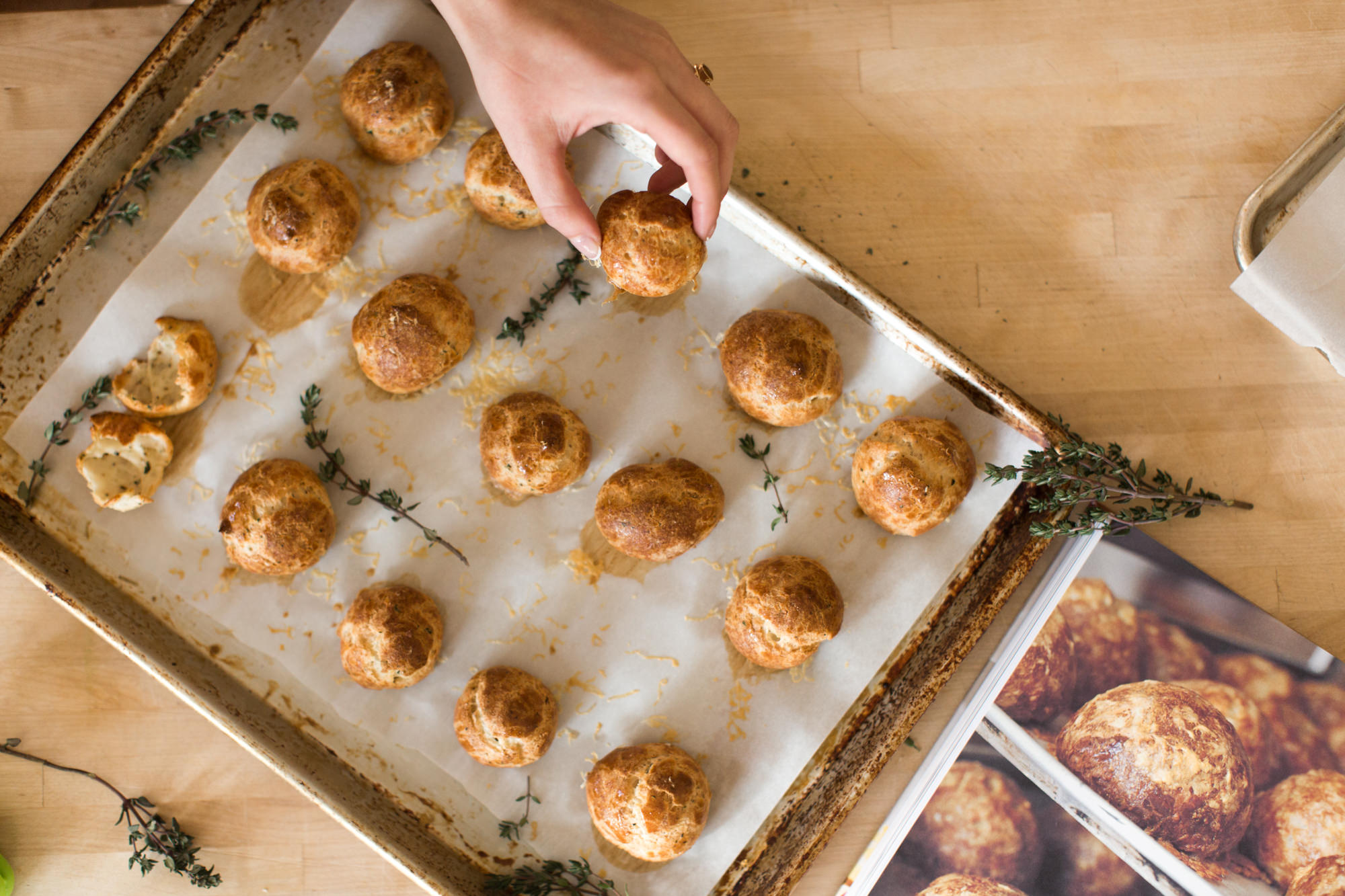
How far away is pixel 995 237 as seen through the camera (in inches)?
98.3

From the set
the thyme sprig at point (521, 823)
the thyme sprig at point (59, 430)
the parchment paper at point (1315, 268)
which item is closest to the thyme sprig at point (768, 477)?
the thyme sprig at point (521, 823)

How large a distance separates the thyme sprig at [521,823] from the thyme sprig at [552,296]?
4.35 feet

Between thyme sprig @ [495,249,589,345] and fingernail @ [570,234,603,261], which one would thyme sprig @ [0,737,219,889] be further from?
fingernail @ [570,234,603,261]

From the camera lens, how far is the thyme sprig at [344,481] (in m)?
2.41

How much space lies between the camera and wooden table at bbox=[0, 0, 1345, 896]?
2.45 meters

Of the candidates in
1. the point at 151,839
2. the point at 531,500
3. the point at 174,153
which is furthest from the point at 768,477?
the point at 151,839

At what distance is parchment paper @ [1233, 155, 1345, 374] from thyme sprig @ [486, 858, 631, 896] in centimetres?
258

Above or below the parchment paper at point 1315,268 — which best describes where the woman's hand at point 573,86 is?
below

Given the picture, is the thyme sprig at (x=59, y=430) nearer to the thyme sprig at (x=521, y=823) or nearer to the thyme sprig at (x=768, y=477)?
the thyme sprig at (x=521, y=823)

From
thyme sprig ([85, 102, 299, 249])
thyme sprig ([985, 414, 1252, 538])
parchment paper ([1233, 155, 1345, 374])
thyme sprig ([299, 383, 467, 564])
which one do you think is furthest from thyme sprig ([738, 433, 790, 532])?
thyme sprig ([85, 102, 299, 249])

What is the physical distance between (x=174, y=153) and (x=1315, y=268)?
11.0 ft

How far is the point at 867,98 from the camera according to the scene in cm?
251

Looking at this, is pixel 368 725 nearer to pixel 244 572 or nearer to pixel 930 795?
pixel 244 572

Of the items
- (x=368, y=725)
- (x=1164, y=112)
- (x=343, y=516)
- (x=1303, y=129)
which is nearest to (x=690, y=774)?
(x=368, y=725)
